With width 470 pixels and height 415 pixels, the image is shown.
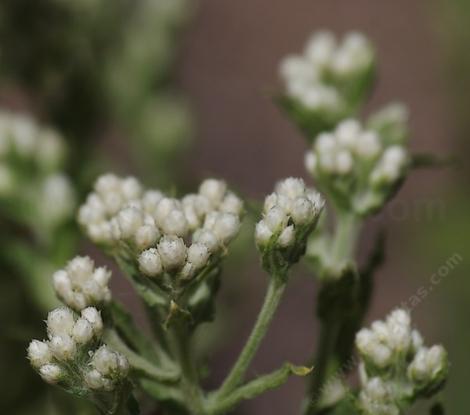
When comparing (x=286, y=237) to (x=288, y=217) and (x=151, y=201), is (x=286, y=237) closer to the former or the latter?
(x=288, y=217)

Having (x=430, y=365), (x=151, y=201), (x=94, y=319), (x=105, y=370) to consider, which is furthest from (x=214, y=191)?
(x=430, y=365)

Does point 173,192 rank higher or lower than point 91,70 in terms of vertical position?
lower

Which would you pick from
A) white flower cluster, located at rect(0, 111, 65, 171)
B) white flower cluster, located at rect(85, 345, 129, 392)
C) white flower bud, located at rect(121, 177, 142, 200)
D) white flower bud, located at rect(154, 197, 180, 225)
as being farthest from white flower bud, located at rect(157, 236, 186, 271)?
white flower cluster, located at rect(0, 111, 65, 171)

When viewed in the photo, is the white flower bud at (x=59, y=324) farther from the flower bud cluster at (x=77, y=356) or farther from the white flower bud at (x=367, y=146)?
the white flower bud at (x=367, y=146)

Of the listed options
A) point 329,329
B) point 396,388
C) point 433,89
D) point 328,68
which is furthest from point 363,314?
point 433,89

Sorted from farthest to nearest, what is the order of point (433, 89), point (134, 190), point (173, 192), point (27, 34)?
point (433, 89) → point (27, 34) → point (134, 190) → point (173, 192)

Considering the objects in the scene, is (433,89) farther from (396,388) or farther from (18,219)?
(396,388)
